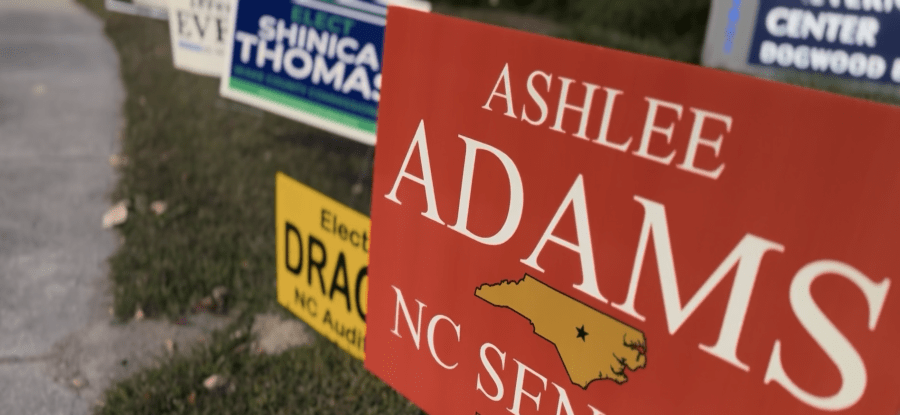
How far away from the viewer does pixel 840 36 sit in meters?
7.18

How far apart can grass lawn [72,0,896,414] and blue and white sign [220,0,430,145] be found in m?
0.65

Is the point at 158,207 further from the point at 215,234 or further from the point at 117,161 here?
the point at 117,161

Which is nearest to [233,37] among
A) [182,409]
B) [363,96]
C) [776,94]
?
[363,96]

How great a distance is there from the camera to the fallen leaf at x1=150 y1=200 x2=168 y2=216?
3.76 m

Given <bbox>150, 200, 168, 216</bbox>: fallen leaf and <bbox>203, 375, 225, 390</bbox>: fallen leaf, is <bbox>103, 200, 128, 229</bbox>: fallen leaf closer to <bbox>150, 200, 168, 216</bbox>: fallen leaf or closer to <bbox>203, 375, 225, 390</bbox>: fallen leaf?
<bbox>150, 200, 168, 216</bbox>: fallen leaf

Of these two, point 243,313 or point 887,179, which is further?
point 243,313

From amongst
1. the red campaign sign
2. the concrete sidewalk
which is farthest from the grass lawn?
the red campaign sign

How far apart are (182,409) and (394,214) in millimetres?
1368

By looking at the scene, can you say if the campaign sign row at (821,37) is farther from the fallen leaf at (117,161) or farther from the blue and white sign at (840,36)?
the fallen leaf at (117,161)

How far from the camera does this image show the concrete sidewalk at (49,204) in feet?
8.77

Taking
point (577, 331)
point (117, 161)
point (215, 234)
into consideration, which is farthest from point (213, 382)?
point (117, 161)

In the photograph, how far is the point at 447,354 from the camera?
5.00ft

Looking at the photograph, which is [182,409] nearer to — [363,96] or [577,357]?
[363,96]

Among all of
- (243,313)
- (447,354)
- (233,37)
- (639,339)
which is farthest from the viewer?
(243,313)
